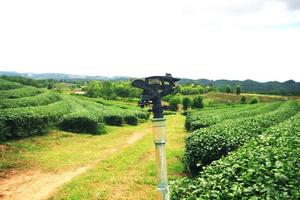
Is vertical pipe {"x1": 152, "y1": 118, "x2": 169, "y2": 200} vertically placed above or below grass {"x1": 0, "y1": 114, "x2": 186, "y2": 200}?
above

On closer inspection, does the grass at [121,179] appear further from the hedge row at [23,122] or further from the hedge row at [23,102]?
the hedge row at [23,102]

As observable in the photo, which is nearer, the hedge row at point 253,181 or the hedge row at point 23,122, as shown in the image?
the hedge row at point 253,181

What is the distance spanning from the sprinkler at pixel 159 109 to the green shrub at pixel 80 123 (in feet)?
85.7

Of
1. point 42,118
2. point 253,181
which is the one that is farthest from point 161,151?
point 42,118

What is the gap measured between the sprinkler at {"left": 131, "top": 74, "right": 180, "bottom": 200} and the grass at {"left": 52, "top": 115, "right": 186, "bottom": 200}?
8.43 m

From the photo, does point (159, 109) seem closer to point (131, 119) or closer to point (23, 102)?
point (23, 102)

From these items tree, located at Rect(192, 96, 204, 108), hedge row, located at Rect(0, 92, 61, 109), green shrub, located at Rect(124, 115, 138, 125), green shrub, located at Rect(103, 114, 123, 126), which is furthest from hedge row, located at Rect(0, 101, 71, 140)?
tree, located at Rect(192, 96, 204, 108)

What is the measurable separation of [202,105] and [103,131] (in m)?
69.1

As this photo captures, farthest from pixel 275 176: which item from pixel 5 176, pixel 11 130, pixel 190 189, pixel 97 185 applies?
pixel 11 130

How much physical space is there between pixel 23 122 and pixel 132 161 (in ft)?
30.8

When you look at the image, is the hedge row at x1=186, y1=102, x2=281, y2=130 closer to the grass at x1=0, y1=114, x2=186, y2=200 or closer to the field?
the field

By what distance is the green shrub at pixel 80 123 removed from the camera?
29938 mm

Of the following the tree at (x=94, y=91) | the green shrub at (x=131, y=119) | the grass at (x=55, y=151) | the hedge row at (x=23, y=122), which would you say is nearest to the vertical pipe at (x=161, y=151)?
the grass at (x=55, y=151)

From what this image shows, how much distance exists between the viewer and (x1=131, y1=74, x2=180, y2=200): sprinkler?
15.0ft
